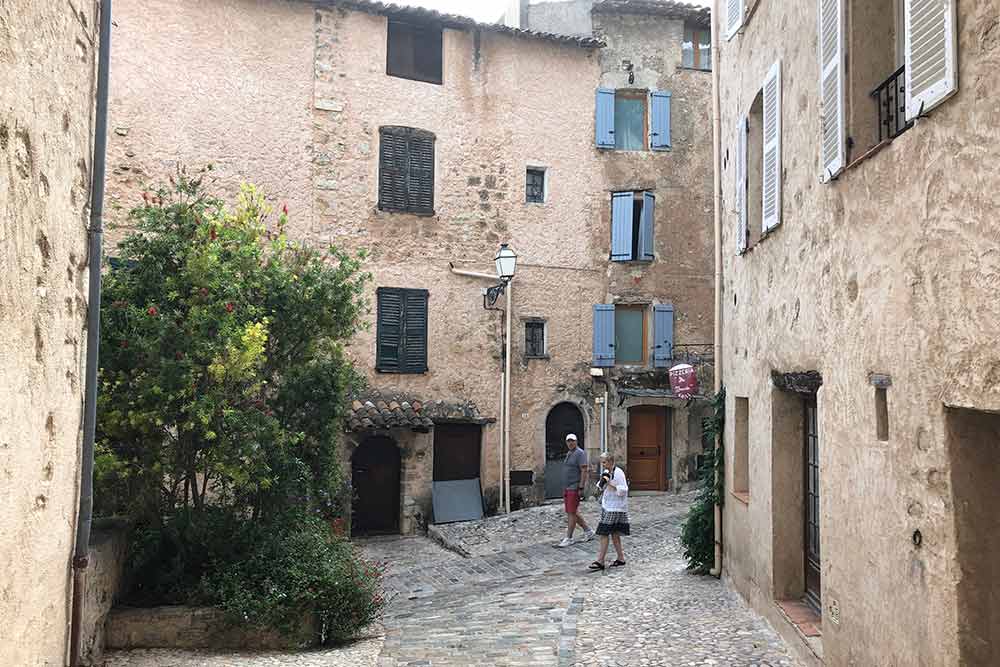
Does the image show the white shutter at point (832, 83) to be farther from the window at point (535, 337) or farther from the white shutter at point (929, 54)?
the window at point (535, 337)

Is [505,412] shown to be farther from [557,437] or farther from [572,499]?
[572,499]

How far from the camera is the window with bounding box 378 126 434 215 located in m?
14.9

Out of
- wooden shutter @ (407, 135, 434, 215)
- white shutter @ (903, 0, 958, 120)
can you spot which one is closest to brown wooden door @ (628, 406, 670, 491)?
wooden shutter @ (407, 135, 434, 215)

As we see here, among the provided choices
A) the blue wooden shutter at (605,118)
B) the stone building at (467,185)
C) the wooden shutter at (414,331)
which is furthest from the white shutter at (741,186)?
the blue wooden shutter at (605,118)

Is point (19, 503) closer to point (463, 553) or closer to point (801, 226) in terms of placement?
point (801, 226)

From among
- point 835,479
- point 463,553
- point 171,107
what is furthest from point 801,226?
point 171,107

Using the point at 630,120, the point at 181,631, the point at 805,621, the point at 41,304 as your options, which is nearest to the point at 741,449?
the point at 805,621

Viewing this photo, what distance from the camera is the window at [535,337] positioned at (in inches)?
631

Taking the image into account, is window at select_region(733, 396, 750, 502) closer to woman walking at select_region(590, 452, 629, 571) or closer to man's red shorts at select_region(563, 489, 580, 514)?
woman walking at select_region(590, 452, 629, 571)

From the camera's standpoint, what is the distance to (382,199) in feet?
48.9

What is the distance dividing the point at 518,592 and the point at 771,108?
18.8 feet

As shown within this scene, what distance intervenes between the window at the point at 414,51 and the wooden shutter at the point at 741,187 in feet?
27.9

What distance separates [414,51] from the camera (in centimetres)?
1542

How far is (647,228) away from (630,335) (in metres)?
2.21
